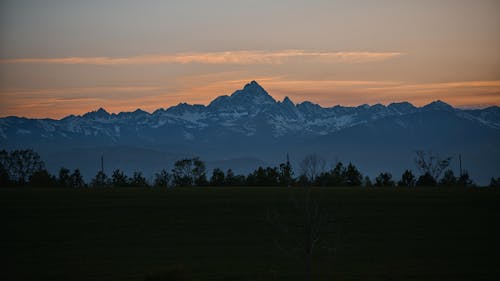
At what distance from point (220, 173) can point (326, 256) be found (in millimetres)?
55855

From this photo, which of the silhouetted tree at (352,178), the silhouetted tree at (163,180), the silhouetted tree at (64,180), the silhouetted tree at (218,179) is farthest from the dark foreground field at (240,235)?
the silhouetted tree at (163,180)

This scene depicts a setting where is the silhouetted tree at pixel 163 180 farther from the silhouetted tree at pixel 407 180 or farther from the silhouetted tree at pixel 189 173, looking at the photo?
the silhouetted tree at pixel 407 180

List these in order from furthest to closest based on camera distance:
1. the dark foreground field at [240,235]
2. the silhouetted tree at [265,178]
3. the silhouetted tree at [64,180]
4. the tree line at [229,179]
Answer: the silhouetted tree at [64,180] → the silhouetted tree at [265,178] → the tree line at [229,179] → the dark foreground field at [240,235]

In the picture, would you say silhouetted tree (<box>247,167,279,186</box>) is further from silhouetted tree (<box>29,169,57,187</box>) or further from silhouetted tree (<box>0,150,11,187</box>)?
silhouetted tree (<box>0,150,11,187</box>)

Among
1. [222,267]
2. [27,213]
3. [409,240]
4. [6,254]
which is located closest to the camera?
[222,267]

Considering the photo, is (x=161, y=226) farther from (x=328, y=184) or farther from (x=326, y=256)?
(x=328, y=184)

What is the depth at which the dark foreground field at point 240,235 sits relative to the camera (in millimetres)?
38625

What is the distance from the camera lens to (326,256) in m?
44.2

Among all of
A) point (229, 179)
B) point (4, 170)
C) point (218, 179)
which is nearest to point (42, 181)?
point (4, 170)

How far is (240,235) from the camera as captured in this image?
2036 inches

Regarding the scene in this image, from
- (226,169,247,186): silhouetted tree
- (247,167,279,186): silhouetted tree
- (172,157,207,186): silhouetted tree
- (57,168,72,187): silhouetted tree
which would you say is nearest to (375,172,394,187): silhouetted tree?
(247,167,279,186): silhouetted tree

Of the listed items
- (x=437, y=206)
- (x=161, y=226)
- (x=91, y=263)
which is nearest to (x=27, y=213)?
(x=161, y=226)

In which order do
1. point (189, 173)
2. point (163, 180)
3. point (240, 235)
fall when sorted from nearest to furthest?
1. point (240, 235)
2. point (163, 180)
3. point (189, 173)

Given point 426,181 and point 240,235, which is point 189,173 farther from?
point 240,235
